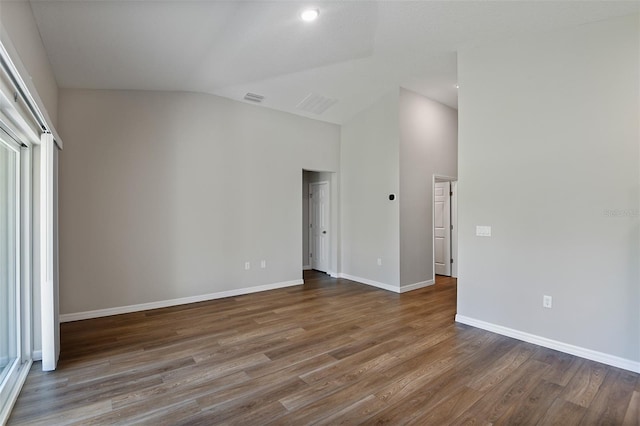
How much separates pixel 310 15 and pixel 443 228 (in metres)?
5.13

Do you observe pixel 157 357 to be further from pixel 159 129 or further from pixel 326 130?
pixel 326 130

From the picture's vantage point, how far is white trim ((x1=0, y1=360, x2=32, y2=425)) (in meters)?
2.09

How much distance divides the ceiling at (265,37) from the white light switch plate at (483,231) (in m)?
2.12

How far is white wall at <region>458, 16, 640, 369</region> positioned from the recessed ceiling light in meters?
1.97

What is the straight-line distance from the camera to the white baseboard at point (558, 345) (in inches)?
112

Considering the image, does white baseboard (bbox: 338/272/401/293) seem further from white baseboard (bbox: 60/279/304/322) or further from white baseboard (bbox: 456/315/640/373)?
→ white baseboard (bbox: 456/315/640/373)

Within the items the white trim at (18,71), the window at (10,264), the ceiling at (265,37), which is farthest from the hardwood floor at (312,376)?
the ceiling at (265,37)

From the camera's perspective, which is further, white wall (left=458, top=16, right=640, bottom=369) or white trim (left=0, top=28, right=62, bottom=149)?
white wall (left=458, top=16, right=640, bottom=369)

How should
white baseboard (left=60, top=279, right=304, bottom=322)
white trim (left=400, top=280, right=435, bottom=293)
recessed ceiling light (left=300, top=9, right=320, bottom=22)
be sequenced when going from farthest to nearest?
1. white trim (left=400, top=280, right=435, bottom=293)
2. white baseboard (left=60, top=279, right=304, bottom=322)
3. recessed ceiling light (left=300, top=9, right=320, bottom=22)

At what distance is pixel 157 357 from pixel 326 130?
15.2ft

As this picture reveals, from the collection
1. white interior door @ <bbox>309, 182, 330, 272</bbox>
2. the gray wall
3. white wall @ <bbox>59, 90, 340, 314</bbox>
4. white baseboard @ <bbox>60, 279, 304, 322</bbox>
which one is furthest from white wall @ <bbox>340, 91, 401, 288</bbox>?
white baseboard @ <bbox>60, 279, 304, 322</bbox>

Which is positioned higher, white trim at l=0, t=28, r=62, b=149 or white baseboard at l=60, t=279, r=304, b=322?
white trim at l=0, t=28, r=62, b=149

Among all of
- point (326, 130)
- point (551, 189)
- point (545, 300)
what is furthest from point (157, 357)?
point (326, 130)

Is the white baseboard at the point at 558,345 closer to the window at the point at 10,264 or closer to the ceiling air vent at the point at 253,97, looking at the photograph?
the ceiling air vent at the point at 253,97
